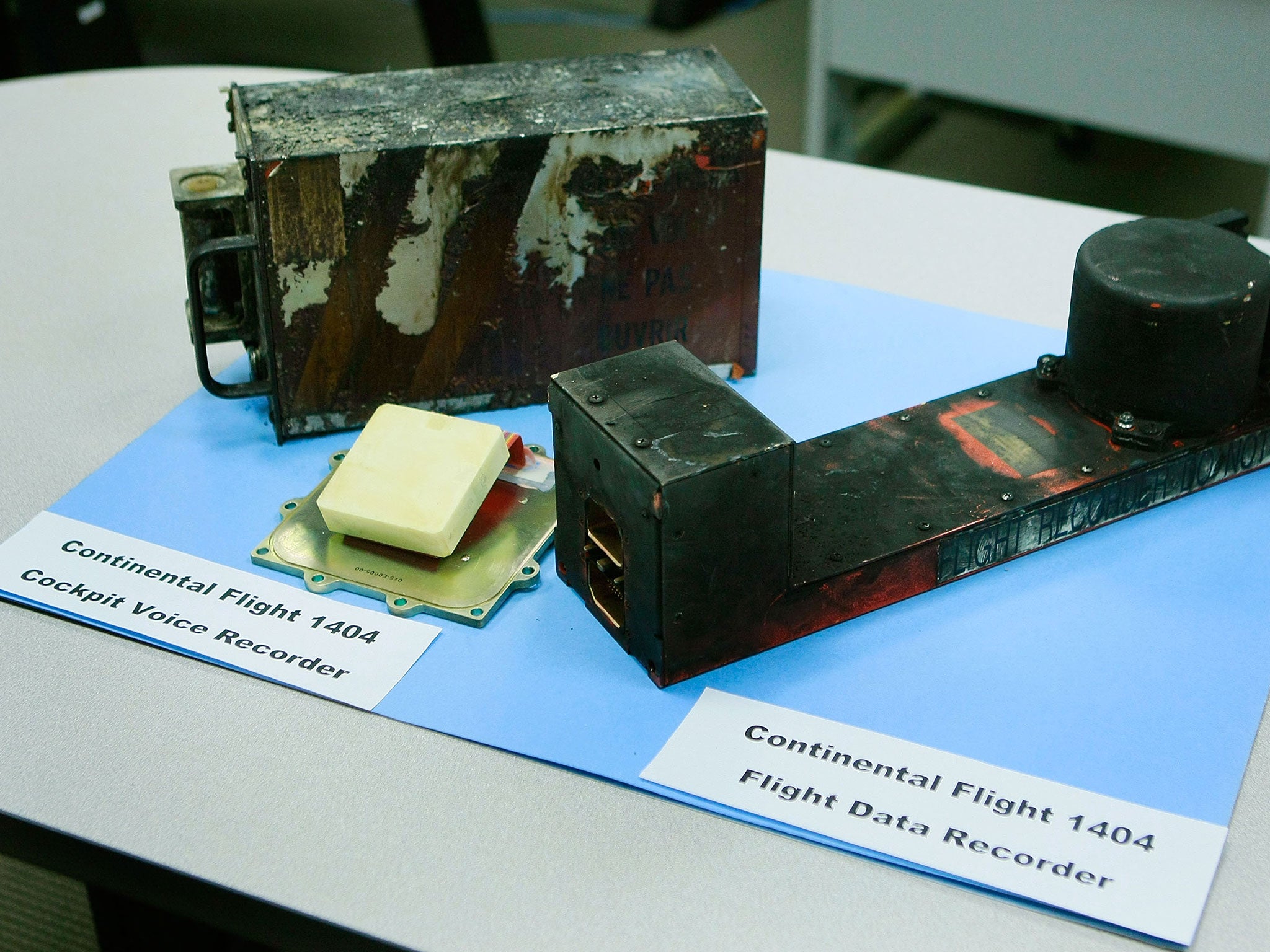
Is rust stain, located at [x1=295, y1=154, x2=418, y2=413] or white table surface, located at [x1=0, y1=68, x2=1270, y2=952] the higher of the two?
rust stain, located at [x1=295, y1=154, x2=418, y2=413]

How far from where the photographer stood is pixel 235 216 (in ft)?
3.53

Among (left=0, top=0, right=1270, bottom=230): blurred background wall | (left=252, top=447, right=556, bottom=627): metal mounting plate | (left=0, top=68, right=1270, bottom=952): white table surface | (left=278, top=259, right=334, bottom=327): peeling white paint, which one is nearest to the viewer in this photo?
(left=0, top=68, right=1270, bottom=952): white table surface

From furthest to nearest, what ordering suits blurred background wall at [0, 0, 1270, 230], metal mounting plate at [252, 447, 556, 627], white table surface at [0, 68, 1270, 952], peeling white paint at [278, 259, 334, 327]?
blurred background wall at [0, 0, 1270, 230] → peeling white paint at [278, 259, 334, 327] → metal mounting plate at [252, 447, 556, 627] → white table surface at [0, 68, 1270, 952]

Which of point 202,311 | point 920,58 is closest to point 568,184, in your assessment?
point 202,311

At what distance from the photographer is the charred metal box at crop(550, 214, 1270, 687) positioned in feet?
2.63

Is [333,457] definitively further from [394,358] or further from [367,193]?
[367,193]

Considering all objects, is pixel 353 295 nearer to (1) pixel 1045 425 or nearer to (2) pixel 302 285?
(2) pixel 302 285

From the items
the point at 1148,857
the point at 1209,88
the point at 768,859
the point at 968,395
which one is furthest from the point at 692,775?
the point at 1209,88

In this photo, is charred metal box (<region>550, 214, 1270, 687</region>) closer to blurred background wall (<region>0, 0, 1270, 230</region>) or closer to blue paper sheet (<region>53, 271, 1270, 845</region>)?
blue paper sheet (<region>53, 271, 1270, 845</region>)

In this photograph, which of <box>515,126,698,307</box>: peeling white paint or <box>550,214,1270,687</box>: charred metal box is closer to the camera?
<box>550,214,1270,687</box>: charred metal box

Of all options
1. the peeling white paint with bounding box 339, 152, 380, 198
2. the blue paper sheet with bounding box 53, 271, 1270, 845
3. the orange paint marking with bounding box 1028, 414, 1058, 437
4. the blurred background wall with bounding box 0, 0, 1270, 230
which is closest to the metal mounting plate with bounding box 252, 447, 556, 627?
the blue paper sheet with bounding box 53, 271, 1270, 845

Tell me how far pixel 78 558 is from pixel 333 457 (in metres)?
0.20

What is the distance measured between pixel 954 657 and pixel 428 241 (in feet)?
1.65

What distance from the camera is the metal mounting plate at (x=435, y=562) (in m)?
0.91
